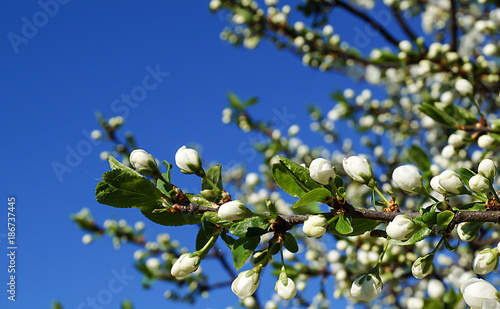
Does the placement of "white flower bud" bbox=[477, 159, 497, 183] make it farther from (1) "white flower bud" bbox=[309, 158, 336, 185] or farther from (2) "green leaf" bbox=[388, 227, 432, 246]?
(1) "white flower bud" bbox=[309, 158, 336, 185]

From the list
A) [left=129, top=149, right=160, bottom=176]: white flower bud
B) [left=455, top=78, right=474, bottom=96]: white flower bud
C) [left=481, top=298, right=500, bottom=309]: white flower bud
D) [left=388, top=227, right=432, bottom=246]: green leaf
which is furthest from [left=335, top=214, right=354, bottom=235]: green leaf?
[left=455, top=78, right=474, bottom=96]: white flower bud

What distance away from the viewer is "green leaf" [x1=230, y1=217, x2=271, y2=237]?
0.94 m

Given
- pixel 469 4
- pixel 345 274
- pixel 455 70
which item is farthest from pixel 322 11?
pixel 469 4

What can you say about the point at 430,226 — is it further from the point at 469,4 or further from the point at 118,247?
the point at 469,4

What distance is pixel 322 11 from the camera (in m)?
2.99

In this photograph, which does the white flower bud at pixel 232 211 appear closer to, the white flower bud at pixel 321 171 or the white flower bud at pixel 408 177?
the white flower bud at pixel 321 171

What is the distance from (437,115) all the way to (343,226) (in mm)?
831

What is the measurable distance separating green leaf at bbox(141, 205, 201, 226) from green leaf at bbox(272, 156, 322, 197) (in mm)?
218

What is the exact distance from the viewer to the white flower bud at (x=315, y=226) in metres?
0.93

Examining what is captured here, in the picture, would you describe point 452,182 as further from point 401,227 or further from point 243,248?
point 243,248

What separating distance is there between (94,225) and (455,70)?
2.98m

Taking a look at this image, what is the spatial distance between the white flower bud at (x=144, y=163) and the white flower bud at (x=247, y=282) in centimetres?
34

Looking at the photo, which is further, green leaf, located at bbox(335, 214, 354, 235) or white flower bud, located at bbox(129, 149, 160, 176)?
white flower bud, located at bbox(129, 149, 160, 176)

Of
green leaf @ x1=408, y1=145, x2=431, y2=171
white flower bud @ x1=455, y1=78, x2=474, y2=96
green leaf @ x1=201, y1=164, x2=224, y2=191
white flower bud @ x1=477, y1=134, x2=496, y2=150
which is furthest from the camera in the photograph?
white flower bud @ x1=455, y1=78, x2=474, y2=96
